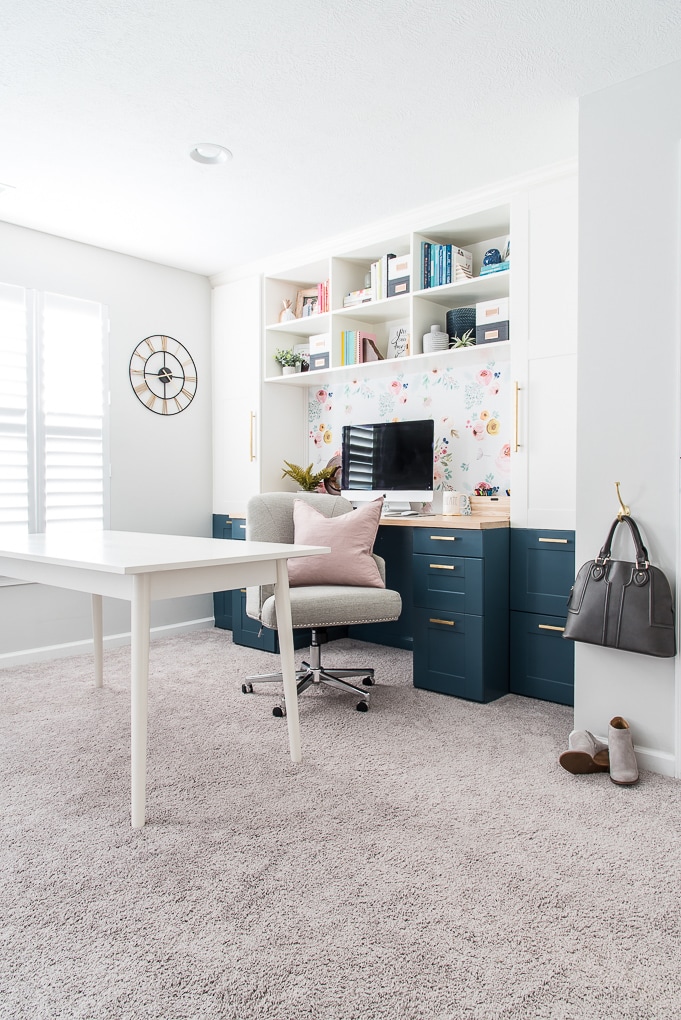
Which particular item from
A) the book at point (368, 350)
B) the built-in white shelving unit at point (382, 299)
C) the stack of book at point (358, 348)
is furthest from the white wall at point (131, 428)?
the book at point (368, 350)

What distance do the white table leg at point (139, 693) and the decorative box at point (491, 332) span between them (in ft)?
7.40

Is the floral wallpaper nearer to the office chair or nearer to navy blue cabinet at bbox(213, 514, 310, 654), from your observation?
the office chair

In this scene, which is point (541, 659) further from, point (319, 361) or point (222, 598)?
point (222, 598)

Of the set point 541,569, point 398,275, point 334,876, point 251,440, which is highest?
point 398,275

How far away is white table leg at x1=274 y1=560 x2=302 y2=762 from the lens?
2.43 meters

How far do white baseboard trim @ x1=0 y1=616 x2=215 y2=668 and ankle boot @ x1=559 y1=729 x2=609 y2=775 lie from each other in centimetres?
297

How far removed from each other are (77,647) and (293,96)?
10.6 ft

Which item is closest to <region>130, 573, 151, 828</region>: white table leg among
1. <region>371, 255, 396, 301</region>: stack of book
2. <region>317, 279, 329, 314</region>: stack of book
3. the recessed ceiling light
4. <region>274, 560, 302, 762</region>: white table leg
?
<region>274, 560, 302, 762</region>: white table leg

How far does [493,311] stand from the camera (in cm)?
351

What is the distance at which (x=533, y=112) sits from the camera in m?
2.77

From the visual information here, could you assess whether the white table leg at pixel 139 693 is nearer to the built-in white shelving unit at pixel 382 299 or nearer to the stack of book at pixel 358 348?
the built-in white shelving unit at pixel 382 299

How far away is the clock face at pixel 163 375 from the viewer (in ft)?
15.0

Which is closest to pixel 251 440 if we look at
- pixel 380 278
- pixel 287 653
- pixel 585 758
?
pixel 380 278

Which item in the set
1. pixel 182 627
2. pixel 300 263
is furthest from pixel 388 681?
pixel 300 263
